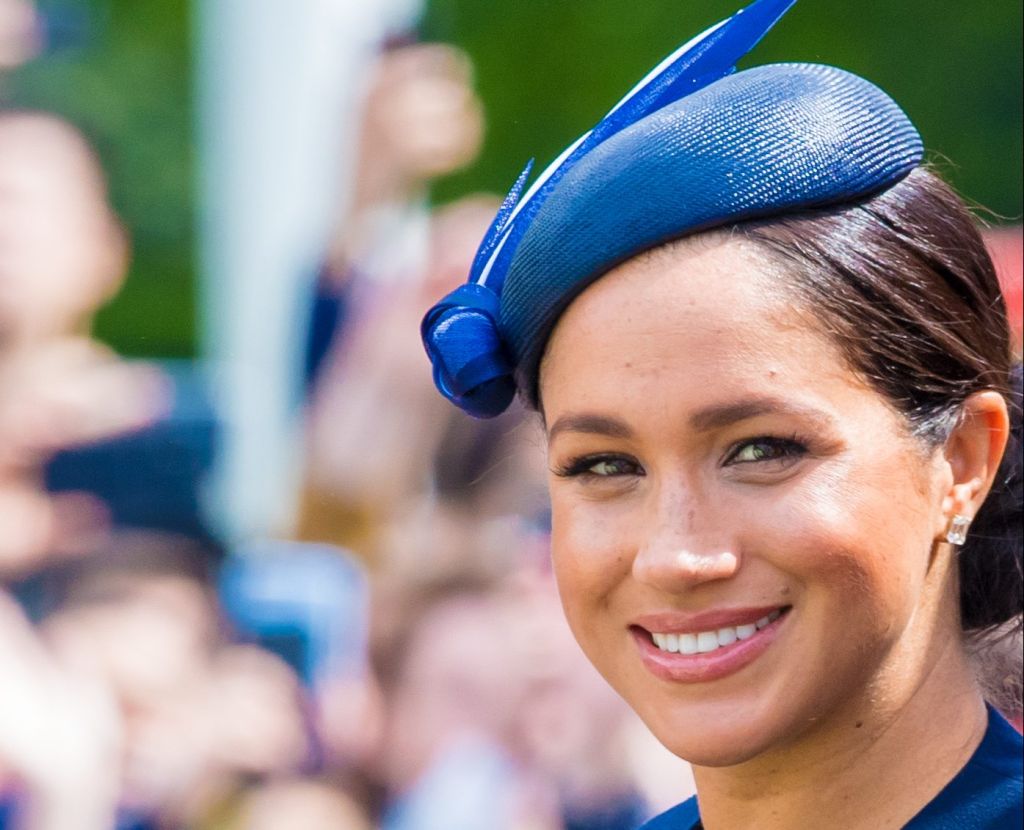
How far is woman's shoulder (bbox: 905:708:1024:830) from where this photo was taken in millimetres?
1835

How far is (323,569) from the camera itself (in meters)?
4.97

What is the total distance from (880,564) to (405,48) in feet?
11.9

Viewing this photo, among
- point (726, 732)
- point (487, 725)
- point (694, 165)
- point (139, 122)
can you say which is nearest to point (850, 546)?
point (726, 732)

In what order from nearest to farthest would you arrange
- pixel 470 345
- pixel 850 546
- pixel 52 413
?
pixel 850 546, pixel 470 345, pixel 52 413

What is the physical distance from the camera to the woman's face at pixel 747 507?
1786mm

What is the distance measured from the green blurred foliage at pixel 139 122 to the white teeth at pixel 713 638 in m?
3.36

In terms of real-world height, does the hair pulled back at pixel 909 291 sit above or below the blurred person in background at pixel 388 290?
above

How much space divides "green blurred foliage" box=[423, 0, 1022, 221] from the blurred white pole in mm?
347

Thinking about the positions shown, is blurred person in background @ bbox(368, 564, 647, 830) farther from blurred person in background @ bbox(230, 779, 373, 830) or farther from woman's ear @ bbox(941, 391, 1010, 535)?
woman's ear @ bbox(941, 391, 1010, 535)

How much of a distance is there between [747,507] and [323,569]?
3.33 meters

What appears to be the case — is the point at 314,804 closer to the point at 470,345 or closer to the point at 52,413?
the point at 52,413

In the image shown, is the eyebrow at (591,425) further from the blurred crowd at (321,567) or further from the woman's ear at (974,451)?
the blurred crowd at (321,567)

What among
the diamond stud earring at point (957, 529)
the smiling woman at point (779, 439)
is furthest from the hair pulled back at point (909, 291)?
the diamond stud earring at point (957, 529)

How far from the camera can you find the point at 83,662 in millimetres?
4848
